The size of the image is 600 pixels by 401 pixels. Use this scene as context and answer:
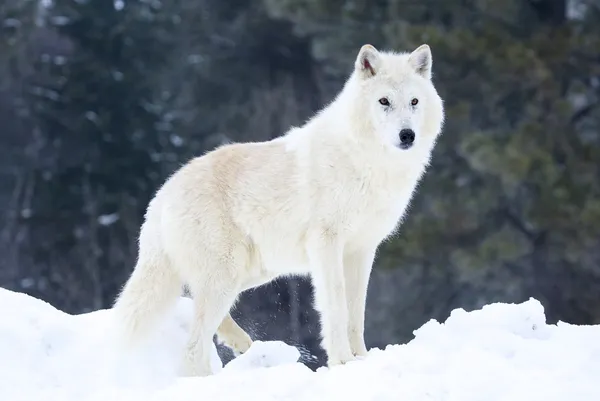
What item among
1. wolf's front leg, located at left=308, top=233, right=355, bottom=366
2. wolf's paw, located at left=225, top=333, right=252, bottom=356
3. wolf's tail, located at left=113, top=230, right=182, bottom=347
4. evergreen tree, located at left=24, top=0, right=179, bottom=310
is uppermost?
wolf's front leg, located at left=308, top=233, right=355, bottom=366

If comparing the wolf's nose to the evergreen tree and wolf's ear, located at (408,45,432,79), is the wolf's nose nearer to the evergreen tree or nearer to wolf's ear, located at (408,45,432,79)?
wolf's ear, located at (408,45,432,79)

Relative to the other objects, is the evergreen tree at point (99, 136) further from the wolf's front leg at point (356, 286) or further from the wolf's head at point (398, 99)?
the wolf's head at point (398, 99)

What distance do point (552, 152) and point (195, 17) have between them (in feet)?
23.6

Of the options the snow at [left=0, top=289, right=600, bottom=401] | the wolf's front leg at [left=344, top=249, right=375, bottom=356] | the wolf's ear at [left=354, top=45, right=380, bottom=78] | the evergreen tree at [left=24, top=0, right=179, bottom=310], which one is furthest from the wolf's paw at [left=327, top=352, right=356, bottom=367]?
the evergreen tree at [left=24, top=0, right=179, bottom=310]

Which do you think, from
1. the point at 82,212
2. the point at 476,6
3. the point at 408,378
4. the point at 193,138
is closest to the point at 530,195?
the point at 476,6

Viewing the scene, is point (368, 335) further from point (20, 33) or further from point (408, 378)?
point (408, 378)

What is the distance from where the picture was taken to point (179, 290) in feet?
17.0

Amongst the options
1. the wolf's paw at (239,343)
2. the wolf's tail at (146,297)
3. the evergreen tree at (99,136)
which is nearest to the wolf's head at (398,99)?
the wolf's tail at (146,297)

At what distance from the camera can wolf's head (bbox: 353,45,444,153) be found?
15.0 feet

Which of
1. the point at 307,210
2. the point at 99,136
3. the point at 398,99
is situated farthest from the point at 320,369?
the point at 99,136

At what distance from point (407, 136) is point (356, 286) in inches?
36.0

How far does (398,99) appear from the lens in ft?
15.1

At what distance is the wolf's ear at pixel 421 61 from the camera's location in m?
4.84

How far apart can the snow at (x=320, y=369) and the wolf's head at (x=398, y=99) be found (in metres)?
0.97
